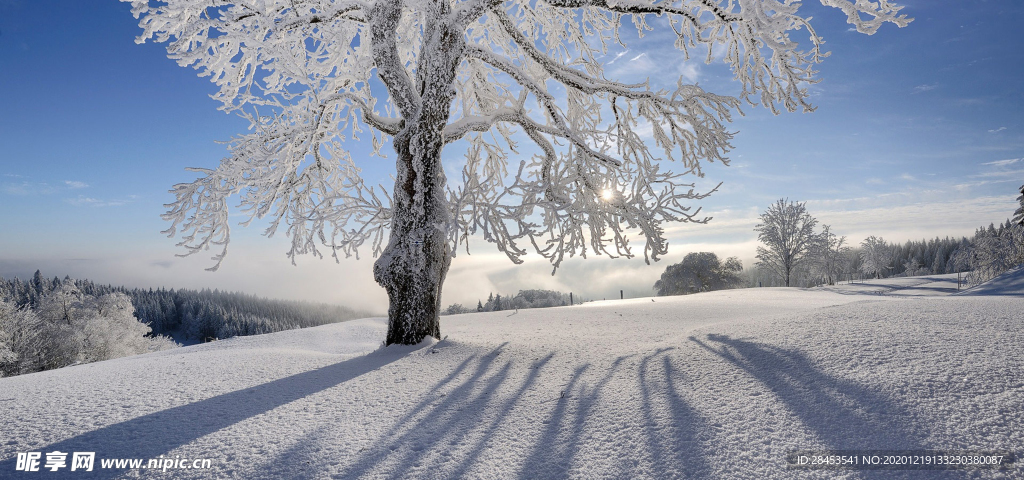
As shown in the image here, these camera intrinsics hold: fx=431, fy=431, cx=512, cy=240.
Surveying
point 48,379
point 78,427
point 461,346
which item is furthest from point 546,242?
point 48,379

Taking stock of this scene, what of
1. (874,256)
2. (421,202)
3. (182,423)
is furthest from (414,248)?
(874,256)

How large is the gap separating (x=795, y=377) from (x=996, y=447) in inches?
48.4

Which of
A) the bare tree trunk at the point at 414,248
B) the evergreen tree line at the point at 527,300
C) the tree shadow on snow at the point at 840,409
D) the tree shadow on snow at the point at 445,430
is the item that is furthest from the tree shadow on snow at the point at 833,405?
the evergreen tree line at the point at 527,300

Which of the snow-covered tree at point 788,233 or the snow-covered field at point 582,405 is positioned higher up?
the snow-covered tree at point 788,233

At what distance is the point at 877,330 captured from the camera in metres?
4.32

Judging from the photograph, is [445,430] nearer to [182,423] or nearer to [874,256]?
[182,423]

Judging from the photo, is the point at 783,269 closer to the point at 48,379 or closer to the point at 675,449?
the point at 675,449

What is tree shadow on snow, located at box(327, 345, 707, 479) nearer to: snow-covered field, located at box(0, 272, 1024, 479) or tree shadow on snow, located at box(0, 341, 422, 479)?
snow-covered field, located at box(0, 272, 1024, 479)

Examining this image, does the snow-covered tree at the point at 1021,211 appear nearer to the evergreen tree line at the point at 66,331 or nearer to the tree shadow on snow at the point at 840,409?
the tree shadow on snow at the point at 840,409

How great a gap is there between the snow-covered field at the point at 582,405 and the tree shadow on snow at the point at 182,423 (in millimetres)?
19

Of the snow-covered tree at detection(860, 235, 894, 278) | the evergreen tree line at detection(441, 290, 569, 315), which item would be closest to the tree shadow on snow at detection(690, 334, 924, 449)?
the evergreen tree line at detection(441, 290, 569, 315)

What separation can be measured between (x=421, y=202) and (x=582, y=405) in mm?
3789

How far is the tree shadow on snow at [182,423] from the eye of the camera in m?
2.82

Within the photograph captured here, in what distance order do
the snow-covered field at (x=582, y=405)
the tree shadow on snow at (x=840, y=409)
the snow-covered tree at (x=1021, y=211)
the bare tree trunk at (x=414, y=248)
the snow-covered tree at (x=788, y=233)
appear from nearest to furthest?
1. the tree shadow on snow at (x=840, y=409)
2. the snow-covered field at (x=582, y=405)
3. the bare tree trunk at (x=414, y=248)
4. the snow-covered tree at (x=1021, y=211)
5. the snow-covered tree at (x=788, y=233)
